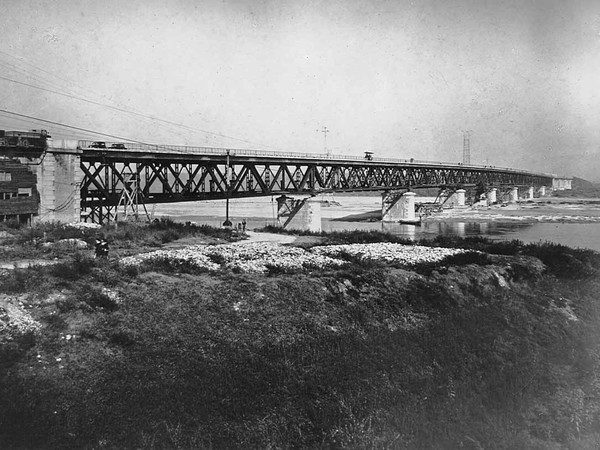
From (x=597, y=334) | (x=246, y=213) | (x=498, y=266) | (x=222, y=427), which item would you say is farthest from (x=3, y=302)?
(x=246, y=213)

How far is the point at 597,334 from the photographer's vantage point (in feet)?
55.8

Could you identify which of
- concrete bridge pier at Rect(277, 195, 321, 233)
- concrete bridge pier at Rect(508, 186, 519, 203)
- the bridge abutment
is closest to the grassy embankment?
the bridge abutment

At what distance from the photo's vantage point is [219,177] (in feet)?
221

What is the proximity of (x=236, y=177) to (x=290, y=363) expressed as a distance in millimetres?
40961

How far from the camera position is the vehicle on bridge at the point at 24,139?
31797mm

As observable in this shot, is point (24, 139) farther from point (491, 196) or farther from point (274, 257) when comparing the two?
point (491, 196)

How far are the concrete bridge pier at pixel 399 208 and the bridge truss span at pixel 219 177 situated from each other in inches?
90.5

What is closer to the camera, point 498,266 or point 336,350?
point 336,350

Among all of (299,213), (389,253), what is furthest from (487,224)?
(389,253)

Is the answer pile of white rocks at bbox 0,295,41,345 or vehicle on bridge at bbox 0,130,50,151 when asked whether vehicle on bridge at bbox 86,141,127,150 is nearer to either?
vehicle on bridge at bbox 0,130,50,151

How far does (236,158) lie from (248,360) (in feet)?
133

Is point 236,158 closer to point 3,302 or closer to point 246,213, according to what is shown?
point 3,302

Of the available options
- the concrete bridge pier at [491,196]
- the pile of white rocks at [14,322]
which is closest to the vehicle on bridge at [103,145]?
the pile of white rocks at [14,322]

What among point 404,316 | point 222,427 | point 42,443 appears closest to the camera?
point 42,443
